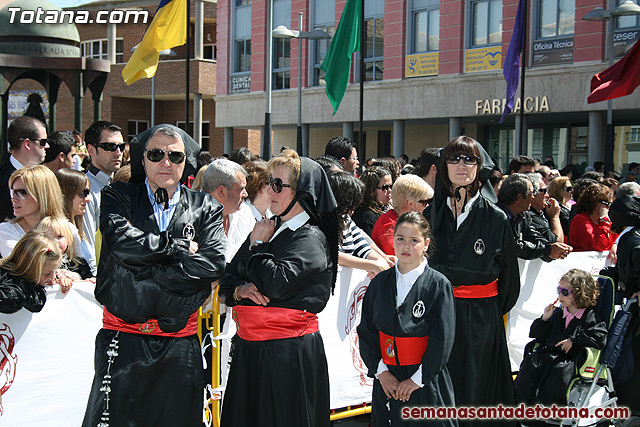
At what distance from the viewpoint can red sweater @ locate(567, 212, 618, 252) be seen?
7.52 m

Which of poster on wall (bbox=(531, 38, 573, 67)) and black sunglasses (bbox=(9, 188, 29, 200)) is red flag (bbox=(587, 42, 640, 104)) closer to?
black sunglasses (bbox=(9, 188, 29, 200))

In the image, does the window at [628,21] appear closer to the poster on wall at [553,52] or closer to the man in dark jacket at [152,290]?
the poster on wall at [553,52]

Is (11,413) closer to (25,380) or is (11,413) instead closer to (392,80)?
(25,380)

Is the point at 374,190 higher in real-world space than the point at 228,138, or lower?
lower

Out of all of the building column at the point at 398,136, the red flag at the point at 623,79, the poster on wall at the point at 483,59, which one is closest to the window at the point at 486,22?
the poster on wall at the point at 483,59

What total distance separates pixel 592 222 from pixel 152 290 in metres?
5.28

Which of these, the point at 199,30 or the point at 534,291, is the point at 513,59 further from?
the point at 199,30

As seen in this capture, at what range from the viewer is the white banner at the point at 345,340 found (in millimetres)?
5789

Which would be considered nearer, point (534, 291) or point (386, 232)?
point (386, 232)

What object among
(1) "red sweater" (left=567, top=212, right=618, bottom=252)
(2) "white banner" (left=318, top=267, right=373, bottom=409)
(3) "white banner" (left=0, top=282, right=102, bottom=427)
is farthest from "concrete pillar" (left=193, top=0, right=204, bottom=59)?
(3) "white banner" (left=0, top=282, right=102, bottom=427)

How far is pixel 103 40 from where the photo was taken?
4469 cm

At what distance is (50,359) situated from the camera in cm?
474

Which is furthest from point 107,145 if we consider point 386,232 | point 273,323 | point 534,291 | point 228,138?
point 228,138

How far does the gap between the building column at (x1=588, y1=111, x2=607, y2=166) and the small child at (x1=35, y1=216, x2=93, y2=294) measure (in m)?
21.1
